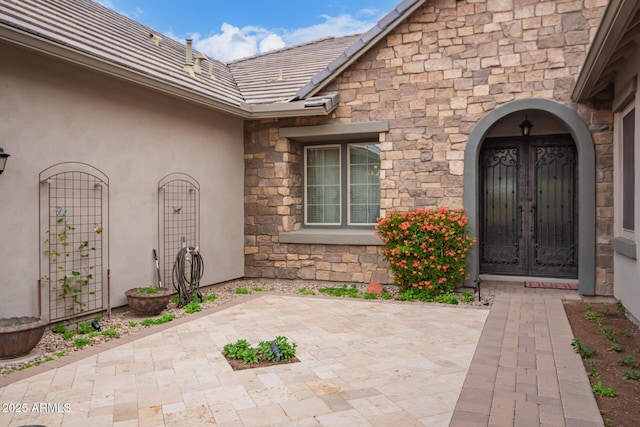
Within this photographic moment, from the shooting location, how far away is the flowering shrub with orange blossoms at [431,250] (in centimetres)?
639

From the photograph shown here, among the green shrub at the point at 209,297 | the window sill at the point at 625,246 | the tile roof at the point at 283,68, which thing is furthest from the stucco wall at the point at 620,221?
the green shrub at the point at 209,297

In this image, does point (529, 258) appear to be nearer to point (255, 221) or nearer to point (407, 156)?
point (407, 156)

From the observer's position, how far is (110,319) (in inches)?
208

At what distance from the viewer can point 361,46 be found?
7.09 metres

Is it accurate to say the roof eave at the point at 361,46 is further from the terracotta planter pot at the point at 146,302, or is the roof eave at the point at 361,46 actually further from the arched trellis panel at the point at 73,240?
the terracotta planter pot at the point at 146,302

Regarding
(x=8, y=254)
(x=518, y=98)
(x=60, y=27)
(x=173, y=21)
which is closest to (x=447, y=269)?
(x=518, y=98)

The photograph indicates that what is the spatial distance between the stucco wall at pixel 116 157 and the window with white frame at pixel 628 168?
5590mm

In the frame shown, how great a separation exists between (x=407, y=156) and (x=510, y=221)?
2.19 meters

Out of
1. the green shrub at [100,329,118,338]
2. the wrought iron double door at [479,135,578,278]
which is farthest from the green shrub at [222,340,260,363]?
the wrought iron double door at [479,135,578,278]

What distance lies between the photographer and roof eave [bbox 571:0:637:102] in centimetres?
336

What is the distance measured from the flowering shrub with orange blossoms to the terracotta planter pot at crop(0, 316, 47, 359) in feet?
14.3

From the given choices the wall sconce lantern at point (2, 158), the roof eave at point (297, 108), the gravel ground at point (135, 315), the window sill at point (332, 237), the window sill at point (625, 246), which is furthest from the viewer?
the window sill at point (332, 237)

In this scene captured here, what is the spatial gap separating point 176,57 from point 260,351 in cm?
589

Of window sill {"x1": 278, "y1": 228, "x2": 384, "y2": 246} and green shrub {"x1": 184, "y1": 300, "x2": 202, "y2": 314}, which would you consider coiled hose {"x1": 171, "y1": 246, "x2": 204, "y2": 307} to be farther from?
window sill {"x1": 278, "y1": 228, "x2": 384, "y2": 246}
